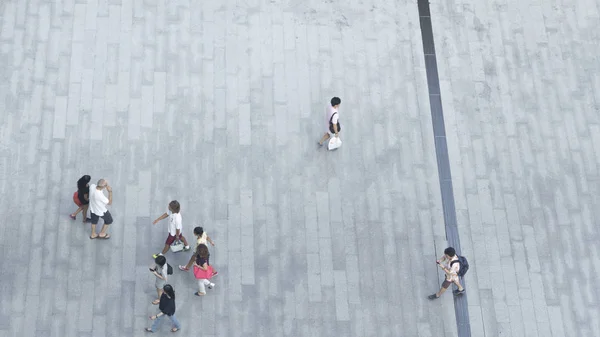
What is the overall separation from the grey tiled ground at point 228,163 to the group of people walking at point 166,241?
309 millimetres

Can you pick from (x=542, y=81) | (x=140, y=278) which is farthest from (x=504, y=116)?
(x=140, y=278)

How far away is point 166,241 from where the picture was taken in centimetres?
1359

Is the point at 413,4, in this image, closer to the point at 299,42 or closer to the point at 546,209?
the point at 299,42

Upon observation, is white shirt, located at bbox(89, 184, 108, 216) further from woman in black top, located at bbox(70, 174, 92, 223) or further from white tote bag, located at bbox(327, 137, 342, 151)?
→ white tote bag, located at bbox(327, 137, 342, 151)

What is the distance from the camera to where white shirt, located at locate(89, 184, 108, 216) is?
13008 mm

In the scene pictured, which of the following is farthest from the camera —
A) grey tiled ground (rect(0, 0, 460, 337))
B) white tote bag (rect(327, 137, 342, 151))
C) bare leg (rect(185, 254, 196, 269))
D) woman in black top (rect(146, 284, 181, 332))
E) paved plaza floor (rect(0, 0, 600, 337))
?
→ white tote bag (rect(327, 137, 342, 151))

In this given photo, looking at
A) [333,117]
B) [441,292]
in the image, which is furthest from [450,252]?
[333,117]

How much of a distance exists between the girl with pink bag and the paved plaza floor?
1.43ft

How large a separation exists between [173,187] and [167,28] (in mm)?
3717

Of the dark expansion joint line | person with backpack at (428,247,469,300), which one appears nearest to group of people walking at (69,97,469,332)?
person with backpack at (428,247,469,300)

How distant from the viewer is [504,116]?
15898mm

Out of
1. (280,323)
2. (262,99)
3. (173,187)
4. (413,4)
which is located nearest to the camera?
(280,323)

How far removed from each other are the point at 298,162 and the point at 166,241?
3085mm

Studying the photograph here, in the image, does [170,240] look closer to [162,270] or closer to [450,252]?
[162,270]
